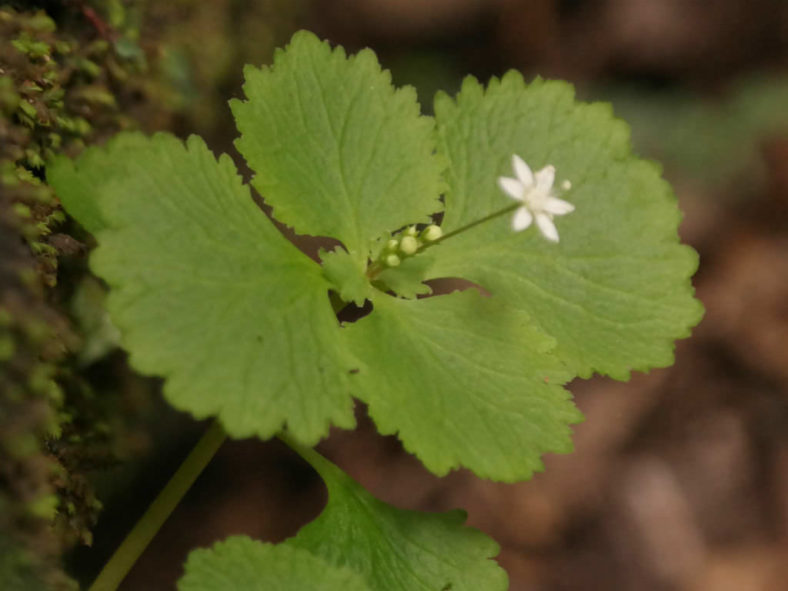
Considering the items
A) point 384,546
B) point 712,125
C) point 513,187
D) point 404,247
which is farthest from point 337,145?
point 712,125

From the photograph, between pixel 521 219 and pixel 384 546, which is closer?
pixel 521 219

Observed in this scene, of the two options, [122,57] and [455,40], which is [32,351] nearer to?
[122,57]

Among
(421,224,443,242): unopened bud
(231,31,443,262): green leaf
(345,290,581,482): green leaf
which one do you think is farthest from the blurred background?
(421,224,443,242): unopened bud

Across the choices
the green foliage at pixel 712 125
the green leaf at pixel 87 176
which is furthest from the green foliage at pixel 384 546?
the green foliage at pixel 712 125

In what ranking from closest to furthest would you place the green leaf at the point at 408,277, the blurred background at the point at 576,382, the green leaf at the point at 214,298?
1. the green leaf at the point at 214,298
2. the green leaf at the point at 408,277
3. the blurred background at the point at 576,382

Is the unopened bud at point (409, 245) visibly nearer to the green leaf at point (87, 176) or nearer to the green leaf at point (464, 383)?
the green leaf at point (464, 383)

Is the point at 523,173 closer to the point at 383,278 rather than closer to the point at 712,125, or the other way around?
the point at 383,278

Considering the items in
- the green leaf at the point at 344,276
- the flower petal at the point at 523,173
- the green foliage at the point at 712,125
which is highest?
the green foliage at the point at 712,125
